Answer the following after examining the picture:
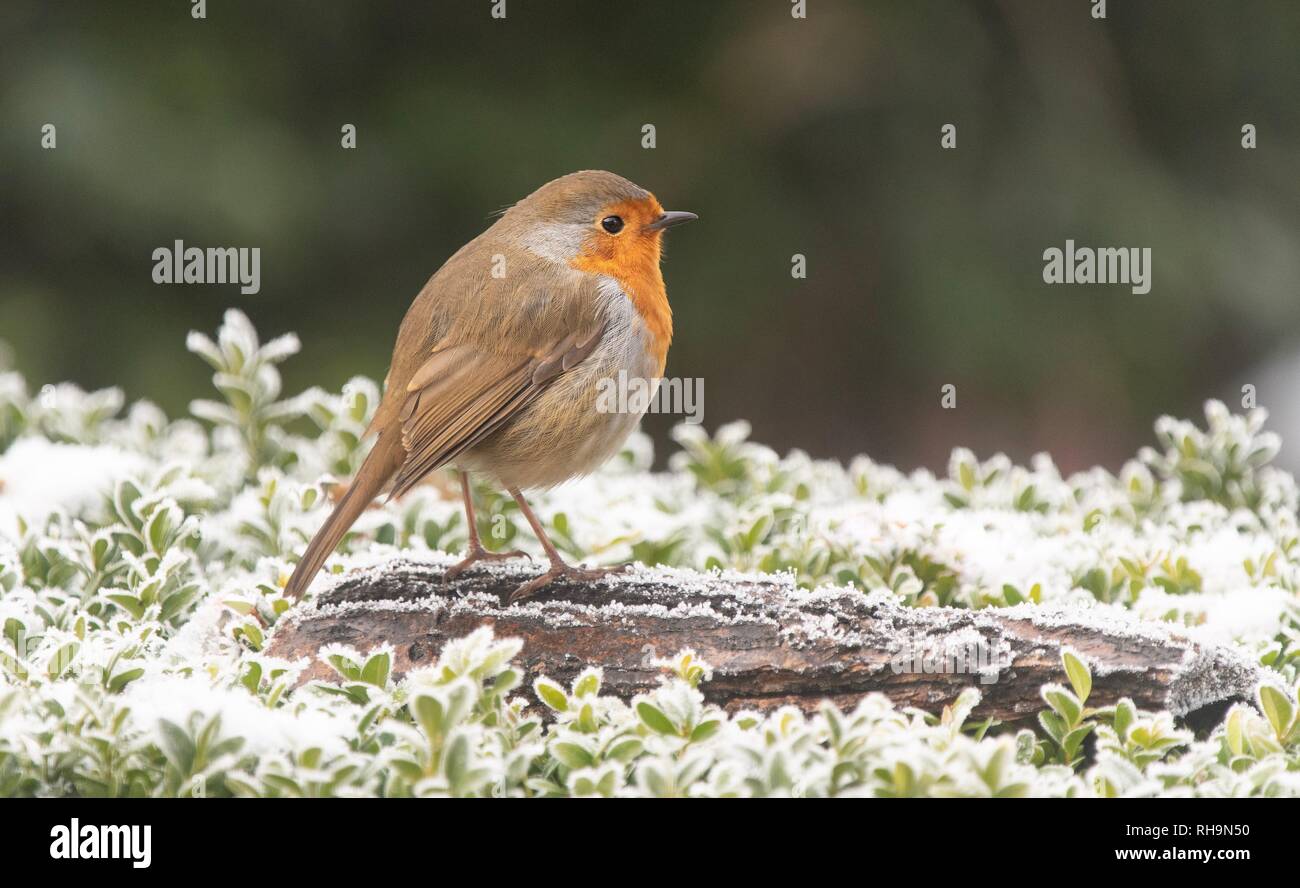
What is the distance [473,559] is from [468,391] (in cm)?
40

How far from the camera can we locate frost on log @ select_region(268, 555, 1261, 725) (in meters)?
2.75


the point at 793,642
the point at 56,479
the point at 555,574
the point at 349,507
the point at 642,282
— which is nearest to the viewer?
the point at 793,642

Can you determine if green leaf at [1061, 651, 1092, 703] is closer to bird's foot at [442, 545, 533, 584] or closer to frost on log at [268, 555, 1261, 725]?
frost on log at [268, 555, 1261, 725]

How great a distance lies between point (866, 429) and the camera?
8.09m

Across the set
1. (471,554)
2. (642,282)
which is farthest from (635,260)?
(471,554)

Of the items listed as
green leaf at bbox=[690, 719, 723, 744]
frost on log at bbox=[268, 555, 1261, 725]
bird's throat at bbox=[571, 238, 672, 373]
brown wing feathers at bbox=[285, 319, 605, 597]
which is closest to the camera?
green leaf at bbox=[690, 719, 723, 744]

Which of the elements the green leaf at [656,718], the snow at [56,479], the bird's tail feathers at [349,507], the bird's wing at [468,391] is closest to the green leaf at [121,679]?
the bird's tail feathers at [349,507]

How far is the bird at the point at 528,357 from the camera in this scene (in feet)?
10.5

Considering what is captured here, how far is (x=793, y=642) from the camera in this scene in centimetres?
280

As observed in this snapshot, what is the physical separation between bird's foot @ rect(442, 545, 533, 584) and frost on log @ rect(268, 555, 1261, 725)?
11cm

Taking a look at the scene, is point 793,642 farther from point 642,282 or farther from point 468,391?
point 642,282

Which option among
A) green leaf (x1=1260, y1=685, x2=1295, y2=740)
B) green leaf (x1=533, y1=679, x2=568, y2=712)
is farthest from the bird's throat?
green leaf (x1=1260, y1=685, x2=1295, y2=740)
